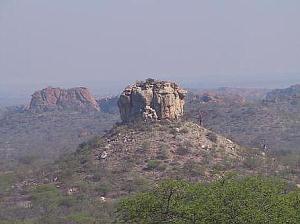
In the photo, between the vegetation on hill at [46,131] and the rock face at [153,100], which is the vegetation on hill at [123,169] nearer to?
the rock face at [153,100]

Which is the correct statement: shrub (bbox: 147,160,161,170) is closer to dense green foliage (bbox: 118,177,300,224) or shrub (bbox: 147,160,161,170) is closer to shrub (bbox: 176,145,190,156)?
shrub (bbox: 176,145,190,156)

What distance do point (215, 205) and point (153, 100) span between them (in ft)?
138

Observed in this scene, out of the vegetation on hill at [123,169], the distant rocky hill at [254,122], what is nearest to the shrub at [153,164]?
the vegetation on hill at [123,169]

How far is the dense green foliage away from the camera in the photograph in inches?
1057

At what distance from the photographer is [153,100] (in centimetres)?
6931

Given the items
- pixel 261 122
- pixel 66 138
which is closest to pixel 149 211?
pixel 261 122

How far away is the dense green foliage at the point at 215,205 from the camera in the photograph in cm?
2684

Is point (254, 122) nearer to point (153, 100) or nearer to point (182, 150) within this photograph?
→ point (182, 150)

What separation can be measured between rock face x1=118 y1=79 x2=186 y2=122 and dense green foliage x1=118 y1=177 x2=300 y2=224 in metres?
37.8

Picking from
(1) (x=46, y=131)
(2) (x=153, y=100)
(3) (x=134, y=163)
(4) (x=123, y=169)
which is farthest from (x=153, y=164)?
(1) (x=46, y=131)

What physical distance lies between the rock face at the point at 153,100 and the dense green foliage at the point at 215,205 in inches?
1489

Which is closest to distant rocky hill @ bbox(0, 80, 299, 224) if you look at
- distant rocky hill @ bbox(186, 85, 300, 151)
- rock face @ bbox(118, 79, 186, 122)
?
rock face @ bbox(118, 79, 186, 122)

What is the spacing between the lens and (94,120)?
19588 centimetres

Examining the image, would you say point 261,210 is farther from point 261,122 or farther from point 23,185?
point 261,122
